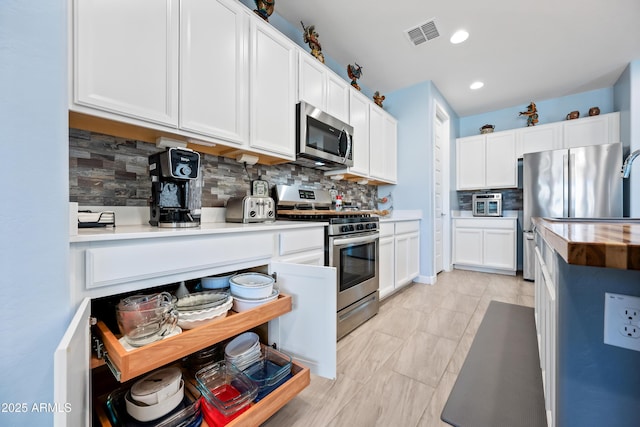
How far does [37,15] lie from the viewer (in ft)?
2.30

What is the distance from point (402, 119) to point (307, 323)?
10.6ft

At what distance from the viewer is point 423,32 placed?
246cm

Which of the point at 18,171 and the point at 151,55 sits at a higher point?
the point at 151,55

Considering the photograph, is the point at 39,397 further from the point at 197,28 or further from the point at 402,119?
the point at 402,119

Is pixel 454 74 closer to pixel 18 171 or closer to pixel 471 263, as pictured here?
pixel 471 263

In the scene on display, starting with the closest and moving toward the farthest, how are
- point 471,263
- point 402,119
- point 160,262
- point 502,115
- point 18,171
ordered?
point 18,171 < point 160,262 < point 402,119 < point 471,263 < point 502,115

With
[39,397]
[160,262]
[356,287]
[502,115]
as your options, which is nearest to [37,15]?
[160,262]

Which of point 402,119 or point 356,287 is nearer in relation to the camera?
point 356,287

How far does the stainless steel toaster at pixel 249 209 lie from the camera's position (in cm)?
167

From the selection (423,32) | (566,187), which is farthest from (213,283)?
(566,187)

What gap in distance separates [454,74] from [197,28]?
10.1 feet

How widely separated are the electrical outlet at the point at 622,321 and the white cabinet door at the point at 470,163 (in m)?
4.17

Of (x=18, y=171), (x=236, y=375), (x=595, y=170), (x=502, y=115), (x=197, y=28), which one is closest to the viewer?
(x=18, y=171)

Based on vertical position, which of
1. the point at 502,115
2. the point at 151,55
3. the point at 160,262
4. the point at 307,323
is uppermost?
the point at 502,115
